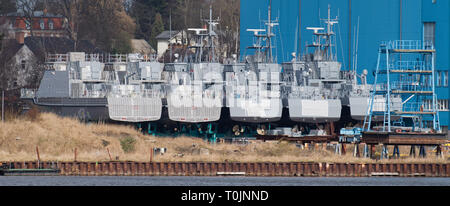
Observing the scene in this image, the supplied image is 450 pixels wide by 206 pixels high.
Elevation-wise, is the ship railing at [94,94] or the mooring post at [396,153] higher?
the ship railing at [94,94]

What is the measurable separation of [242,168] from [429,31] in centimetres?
4141

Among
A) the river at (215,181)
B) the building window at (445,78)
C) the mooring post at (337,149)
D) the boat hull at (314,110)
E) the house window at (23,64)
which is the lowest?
the river at (215,181)

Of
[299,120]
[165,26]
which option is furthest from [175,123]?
[165,26]

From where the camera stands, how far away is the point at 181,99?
294ft

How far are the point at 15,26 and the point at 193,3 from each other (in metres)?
24.9

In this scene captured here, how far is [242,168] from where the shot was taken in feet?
220

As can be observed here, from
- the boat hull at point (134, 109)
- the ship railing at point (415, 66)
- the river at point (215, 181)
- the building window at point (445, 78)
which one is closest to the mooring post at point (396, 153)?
the ship railing at point (415, 66)

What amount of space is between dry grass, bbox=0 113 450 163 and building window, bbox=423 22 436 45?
2357cm

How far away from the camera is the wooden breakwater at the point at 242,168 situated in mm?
65938

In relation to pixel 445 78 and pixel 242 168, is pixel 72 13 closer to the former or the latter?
pixel 445 78

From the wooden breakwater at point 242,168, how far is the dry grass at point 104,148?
6.66ft

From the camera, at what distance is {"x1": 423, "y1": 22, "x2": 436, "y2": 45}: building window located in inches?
4040

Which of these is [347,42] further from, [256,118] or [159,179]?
[159,179]

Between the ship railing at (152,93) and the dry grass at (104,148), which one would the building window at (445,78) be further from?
the ship railing at (152,93)
